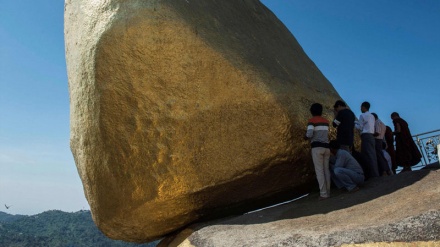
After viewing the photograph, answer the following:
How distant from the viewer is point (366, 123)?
6.82m

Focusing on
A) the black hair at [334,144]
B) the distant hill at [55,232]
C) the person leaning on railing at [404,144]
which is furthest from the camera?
the distant hill at [55,232]

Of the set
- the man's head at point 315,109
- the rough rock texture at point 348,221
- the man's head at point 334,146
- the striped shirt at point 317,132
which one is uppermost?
the man's head at point 315,109

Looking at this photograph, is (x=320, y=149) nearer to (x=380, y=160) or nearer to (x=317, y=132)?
(x=317, y=132)

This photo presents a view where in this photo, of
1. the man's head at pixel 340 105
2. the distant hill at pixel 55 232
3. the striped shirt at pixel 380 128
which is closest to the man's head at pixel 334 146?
the man's head at pixel 340 105

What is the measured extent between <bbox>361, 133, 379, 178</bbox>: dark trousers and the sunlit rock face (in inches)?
66.5

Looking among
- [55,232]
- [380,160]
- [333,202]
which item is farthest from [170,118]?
[55,232]

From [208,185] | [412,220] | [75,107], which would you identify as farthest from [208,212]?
[412,220]

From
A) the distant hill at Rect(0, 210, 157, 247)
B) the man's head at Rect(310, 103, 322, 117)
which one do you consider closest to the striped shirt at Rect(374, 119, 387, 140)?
the man's head at Rect(310, 103, 322, 117)

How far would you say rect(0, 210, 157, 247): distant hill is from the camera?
101250mm

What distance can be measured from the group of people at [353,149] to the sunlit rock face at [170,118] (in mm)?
303

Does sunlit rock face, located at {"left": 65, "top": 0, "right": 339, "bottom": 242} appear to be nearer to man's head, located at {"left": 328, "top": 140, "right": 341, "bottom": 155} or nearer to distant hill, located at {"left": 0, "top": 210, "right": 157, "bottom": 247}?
man's head, located at {"left": 328, "top": 140, "right": 341, "bottom": 155}

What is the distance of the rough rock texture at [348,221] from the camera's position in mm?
3456

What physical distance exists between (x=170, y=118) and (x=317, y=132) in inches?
78.2

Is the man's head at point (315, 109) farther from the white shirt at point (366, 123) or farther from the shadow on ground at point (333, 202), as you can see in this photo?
the white shirt at point (366, 123)
